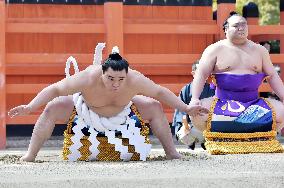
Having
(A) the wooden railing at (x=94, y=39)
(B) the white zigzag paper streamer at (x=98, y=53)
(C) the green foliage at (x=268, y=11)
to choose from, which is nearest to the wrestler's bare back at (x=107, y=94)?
(B) the white zigzag paper streamer at (x=98, y=53)

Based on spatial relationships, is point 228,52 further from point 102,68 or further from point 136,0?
point 136,0

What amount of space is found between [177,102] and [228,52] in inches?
28.3

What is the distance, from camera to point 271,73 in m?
5.63

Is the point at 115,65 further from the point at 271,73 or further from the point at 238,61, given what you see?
the point at 271,73

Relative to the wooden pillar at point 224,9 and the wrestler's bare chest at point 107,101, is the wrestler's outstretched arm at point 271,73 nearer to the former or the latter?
the wrestler's bare chest at point 107,101

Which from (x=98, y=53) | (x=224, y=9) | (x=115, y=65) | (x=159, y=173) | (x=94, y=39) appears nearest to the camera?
(x=159, y=173)

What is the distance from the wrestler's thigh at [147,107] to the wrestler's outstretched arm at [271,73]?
3.02 feet

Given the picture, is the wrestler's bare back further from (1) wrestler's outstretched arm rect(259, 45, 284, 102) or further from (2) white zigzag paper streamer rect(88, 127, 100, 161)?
(1) wrestler's outstretched arm rect(259, 45, 284, 102)

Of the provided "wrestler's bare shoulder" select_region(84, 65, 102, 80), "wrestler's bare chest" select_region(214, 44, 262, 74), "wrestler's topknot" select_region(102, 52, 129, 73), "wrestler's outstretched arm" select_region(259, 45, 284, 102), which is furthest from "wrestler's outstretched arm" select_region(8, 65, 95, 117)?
"wrestler's outstretched arm" select_region(259, 45, 284, 102)

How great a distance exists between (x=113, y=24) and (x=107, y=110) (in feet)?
11.3

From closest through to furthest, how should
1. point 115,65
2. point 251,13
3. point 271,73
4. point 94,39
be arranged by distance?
point 115,65, point 271,73, point 94,39, point 251,13

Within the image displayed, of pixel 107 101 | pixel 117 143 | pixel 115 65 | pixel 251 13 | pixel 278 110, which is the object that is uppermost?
pixel 251 13

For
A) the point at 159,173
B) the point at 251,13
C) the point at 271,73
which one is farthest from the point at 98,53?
the point at 251,13

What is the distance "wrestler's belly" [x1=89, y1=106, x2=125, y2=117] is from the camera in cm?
502
